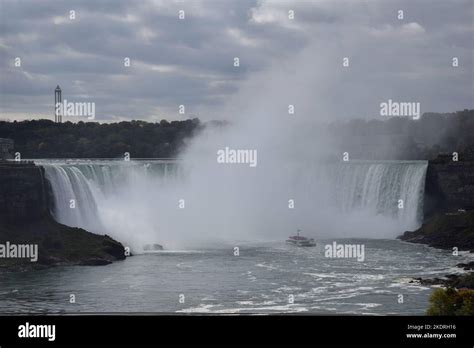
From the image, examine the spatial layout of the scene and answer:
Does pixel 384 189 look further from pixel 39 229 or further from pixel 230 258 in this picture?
pixel 39 229

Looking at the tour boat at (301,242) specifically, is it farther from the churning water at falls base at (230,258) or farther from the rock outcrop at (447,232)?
the rock outcrop at (447,232)

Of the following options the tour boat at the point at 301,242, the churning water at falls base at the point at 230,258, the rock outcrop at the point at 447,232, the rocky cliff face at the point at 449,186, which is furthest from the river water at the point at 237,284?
the rocky cliff face at the point at 449,186

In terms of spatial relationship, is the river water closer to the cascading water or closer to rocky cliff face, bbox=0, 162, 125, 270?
rocky cliff face, bbox=0, 162, 125, 270

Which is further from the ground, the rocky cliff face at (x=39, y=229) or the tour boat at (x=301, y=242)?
the rocky cliff face at (x=39, y=229)

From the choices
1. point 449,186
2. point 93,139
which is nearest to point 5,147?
point 93,139
